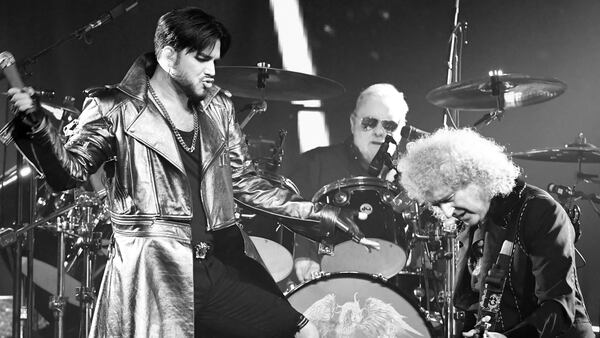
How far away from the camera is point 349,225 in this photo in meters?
3.56

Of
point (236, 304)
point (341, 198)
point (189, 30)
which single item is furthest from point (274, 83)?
point (236, 304)

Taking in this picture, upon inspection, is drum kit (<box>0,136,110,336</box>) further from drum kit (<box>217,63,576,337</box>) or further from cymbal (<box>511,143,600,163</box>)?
cymbal (<box>511,143,600,163</box>)

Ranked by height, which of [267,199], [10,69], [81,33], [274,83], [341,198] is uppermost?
[81,33]

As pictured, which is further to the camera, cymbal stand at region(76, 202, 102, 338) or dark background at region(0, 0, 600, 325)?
dark background at region(0, 0, 600, 325)

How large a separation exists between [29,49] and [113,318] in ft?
11.9

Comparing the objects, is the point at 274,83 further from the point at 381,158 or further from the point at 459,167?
the point at 459,167

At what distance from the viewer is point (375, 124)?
6.79 m

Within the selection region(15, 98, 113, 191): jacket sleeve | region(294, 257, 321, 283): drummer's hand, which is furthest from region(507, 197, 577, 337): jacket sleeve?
region(294, 257, 321, 283): drummer's hand

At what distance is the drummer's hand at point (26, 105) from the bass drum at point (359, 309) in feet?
8.26

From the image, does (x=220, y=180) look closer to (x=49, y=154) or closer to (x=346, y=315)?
(x=49, y=154)

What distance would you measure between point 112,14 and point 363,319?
2640 mm

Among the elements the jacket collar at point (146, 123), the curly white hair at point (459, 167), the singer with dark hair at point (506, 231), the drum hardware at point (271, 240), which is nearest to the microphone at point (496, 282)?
the singer with dark hair at point (506, 231)

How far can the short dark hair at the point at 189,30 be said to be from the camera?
3.22 m

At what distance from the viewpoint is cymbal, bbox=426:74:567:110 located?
5465 mm
